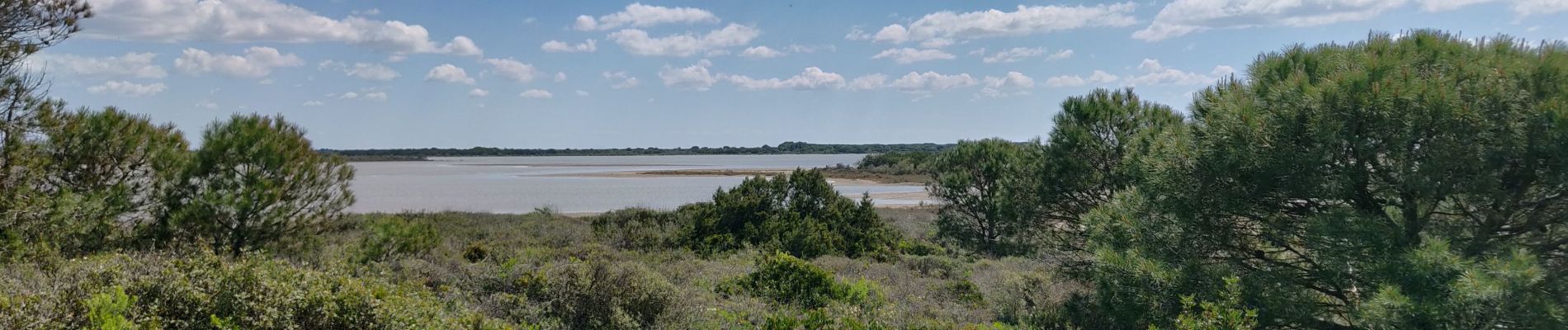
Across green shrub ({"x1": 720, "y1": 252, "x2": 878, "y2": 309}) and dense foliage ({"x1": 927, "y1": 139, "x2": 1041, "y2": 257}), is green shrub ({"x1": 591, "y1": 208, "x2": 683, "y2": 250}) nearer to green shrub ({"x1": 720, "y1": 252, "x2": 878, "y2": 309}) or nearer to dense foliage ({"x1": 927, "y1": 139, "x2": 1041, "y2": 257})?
dense foliage ({"x1": 927, "y1": 139, "x2": 1041, "y2": 257})

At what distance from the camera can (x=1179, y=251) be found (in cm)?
729

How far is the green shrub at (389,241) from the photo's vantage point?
1119 centimetres

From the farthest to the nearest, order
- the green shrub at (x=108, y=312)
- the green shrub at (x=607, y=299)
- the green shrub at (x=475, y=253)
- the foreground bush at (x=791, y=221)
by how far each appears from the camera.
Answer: the foreground bush at (x=791, y=221) < the green shrub at (x=475, y=253) < the green shrub at (x=607, y=299) < the green shrub at (x=108, y=312)

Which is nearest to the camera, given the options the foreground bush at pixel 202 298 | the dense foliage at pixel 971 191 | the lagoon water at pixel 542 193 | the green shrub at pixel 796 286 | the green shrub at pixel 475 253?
the foreground bush at pixel 202 298

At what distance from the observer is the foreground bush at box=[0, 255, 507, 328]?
4.46 meters

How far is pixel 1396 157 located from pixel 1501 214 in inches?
33.1

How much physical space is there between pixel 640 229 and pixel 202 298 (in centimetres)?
1400

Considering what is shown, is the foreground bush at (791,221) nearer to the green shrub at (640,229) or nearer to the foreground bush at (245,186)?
the green shrub at (640,229)

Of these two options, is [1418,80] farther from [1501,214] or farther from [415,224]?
[415,224]

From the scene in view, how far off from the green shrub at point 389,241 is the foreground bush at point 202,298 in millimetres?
5114

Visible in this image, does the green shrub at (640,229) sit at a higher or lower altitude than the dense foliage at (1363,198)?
lower

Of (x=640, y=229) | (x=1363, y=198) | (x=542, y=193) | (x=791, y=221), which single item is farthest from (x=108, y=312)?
(x=542, y=193)

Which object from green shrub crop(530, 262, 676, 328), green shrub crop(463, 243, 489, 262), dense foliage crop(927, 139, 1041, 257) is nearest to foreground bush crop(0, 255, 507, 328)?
green shrub crop(530, 262, 676, 328)

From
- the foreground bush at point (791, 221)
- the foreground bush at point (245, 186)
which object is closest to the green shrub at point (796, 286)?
the foreground bush at point (245, 186)
